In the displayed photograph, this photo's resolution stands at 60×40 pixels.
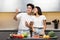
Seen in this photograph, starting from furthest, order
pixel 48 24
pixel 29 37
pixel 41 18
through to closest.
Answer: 1. pixel 48 24
2. pixel 41 18
3. pixel 29 37

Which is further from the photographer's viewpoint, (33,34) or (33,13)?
(33,13)

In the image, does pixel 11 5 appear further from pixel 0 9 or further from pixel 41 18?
pixel 41 18

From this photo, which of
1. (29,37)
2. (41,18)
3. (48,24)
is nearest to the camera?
(29,37)

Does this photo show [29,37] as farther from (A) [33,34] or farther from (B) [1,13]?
(B) [1,13]

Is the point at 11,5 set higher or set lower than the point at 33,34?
higher

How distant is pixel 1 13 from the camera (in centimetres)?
512

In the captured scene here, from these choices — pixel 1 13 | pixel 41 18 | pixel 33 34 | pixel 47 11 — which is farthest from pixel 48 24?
pixel 33 34

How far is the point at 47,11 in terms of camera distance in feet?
16.6

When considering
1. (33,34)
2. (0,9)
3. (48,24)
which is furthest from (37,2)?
(33,34)

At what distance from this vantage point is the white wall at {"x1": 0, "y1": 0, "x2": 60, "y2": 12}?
509 centimetres

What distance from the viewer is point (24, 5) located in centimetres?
Result: 511

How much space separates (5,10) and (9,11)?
11 cm

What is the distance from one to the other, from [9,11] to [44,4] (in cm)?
90

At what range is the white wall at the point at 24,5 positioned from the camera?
5.09 m
